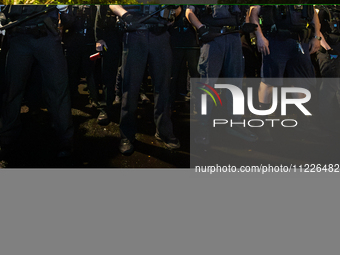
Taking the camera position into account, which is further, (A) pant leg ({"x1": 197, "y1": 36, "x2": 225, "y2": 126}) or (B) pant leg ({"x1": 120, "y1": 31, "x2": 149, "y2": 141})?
(A) pant leg ({"x1": 197, "y1": 36, "x2": 225, "y2": 126})

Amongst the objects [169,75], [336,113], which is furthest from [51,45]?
[336,113]

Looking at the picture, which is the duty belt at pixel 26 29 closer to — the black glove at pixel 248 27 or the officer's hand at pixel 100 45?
the officer's hand at pixel 100 45

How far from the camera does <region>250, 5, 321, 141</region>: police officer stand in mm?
3404

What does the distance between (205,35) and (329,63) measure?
4.67 ft

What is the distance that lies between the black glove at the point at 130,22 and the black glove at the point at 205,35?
2.17 ft

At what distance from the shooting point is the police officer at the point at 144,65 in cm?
328

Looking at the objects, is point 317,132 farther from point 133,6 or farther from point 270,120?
point 133,6

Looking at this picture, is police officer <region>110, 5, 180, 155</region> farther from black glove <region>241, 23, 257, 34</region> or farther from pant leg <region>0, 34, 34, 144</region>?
pant leg <region>0, 34, 34, 144</region>

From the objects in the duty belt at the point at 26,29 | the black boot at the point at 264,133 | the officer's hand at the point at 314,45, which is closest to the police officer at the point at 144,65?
the duty belt at the point at 26,29

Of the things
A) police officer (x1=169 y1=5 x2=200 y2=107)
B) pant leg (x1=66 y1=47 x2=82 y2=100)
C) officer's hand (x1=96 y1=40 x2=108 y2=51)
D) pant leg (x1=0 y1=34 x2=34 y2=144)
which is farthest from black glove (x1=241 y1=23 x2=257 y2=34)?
pant leg (x1=0 y1=34 x2=34 y2=144)

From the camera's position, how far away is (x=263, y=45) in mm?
3480

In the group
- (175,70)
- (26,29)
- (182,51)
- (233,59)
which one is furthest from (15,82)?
(233,59)

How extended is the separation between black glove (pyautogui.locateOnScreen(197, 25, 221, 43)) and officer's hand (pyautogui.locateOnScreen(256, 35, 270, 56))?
1.60 feet

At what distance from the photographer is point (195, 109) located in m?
3.54
